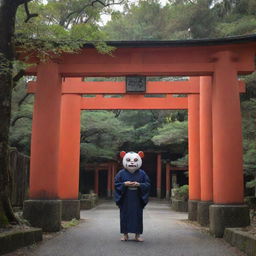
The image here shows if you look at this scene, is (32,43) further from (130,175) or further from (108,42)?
(130,175)

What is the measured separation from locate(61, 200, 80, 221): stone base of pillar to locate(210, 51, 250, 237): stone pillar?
235 inches

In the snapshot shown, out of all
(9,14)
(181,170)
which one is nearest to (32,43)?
(9,14)

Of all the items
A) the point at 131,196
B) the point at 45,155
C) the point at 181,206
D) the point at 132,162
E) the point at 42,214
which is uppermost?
the point at 45,155

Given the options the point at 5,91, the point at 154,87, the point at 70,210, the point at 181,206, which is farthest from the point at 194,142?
the point at 5,91

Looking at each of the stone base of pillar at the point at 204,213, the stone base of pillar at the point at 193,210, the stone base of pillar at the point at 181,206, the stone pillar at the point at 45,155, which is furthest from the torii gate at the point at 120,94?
the stone base of pillar at the point at 181,206

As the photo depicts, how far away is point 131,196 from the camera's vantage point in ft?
28.1

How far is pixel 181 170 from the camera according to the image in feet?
104

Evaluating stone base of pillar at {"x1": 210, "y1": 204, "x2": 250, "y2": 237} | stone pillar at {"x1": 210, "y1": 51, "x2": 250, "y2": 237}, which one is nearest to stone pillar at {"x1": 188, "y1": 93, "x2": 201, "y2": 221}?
stone pillar at {"x1": 210, "y1": 51, "x2": 250, "y2": 237}

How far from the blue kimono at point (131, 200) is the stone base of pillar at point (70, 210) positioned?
5828 millimetres

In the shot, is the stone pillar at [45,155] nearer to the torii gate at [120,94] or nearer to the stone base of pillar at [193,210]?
the torii gate at [120,94]

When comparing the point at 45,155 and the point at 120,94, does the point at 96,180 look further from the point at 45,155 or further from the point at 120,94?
the point at 45,155

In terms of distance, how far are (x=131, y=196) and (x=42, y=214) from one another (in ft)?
8.59

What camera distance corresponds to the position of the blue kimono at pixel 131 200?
27.5 feet

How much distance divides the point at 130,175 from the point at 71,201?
6.11 metres
